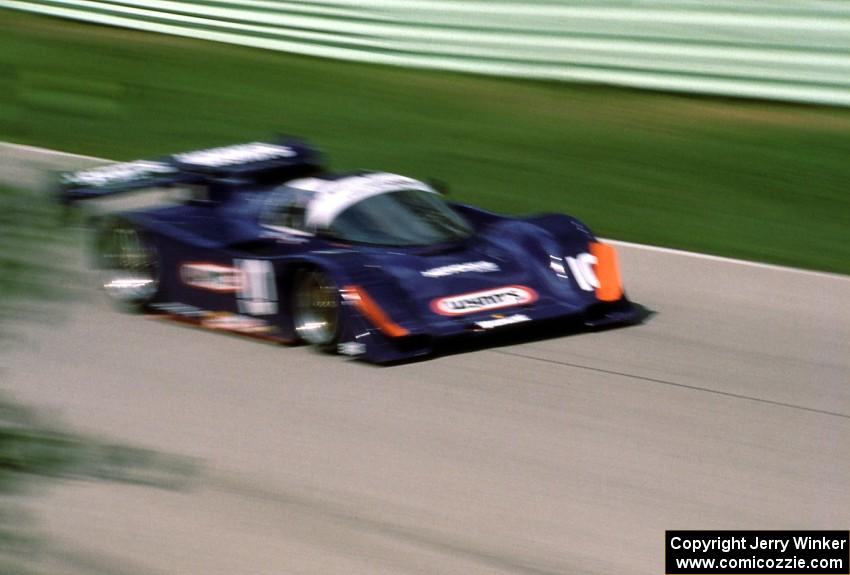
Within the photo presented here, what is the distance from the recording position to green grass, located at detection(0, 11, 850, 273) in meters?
11.5

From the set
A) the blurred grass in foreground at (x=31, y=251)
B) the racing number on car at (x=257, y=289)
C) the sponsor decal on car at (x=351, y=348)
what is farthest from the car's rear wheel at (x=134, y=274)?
the blurred grass in foreground at (x=31, y=251)

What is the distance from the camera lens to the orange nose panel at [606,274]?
28.5ft

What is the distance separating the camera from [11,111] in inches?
631

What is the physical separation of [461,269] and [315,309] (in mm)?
874

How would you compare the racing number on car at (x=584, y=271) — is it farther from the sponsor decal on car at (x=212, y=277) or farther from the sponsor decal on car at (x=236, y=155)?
the sponsor decal on car at (x=236, y=155)

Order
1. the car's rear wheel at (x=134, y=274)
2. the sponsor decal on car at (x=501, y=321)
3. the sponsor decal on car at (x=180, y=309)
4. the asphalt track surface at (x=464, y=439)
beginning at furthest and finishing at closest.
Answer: the car's rear wheel at (x=134, y=274) < the sponsor decal on car at (x=180, y=309) < the sponsor decal on car at (x=501, y=321) < the asphalt track surface at (x=464, y=439)

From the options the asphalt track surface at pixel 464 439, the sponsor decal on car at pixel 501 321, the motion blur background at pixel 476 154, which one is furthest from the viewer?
the sponsor decal on car at pixel 501 321

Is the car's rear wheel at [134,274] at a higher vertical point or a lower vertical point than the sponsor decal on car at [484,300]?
lower

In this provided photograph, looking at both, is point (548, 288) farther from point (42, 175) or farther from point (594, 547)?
point (42, 175)

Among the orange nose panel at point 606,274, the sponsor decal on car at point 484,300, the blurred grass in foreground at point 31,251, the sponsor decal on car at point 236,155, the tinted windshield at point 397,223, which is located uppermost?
the blurred grass in foreground at point 31,251

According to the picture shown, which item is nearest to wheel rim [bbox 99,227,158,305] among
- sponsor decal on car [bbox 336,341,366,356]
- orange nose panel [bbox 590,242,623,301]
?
sponsor decal on car [bbox 336,341,366,356]

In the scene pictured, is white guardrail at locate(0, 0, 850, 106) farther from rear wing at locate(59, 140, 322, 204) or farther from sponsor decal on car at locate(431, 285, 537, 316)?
sponsor decal on car at locate(431, 285, 537, 316)

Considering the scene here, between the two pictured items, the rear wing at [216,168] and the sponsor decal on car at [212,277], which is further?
the rear wing at [216,168]

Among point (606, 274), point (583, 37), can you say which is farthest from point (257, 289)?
point (583, 37)
